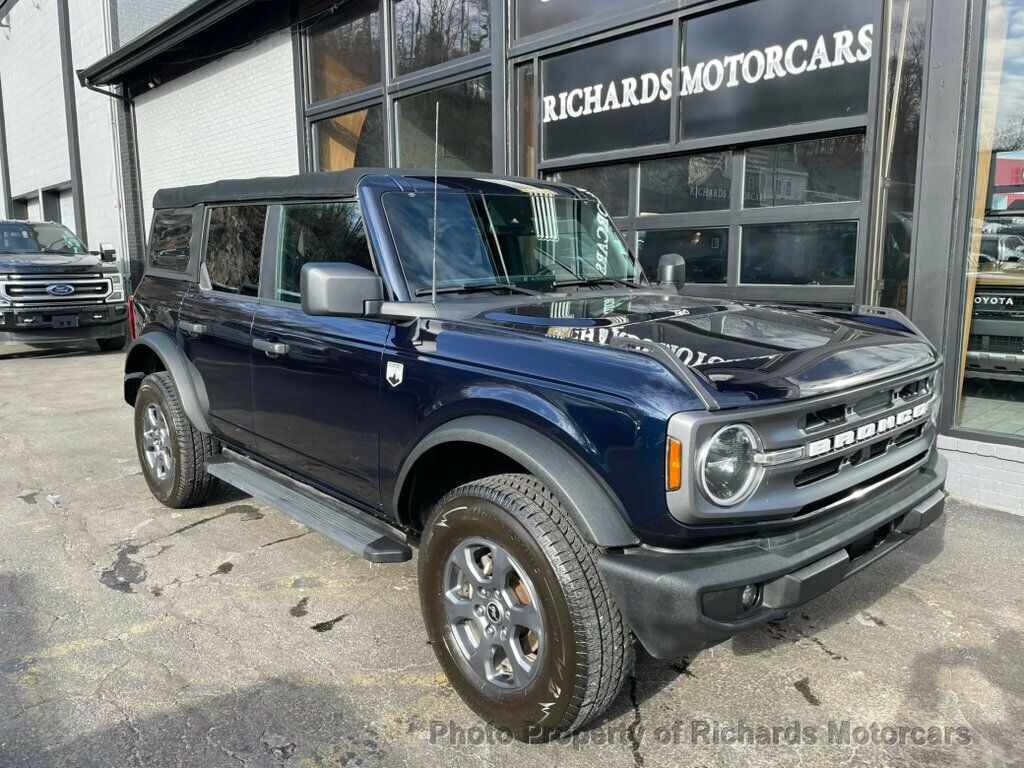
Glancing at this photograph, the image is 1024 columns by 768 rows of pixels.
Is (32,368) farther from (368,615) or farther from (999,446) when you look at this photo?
(999,446)

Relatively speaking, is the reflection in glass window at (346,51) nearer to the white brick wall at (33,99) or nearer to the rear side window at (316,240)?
the rear side window at (316,240)

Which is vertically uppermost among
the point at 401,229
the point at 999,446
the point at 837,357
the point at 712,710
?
the point at 401,229

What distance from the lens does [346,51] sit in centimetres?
1020

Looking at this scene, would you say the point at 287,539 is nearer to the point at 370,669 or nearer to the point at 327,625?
the point at 327,625

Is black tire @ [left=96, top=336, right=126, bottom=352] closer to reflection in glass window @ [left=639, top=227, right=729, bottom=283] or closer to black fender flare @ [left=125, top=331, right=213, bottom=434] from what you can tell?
black fender flare @ [left=125, top=331, right=213, bottom=434]

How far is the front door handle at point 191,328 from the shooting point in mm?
4191

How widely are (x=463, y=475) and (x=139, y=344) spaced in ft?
9.40

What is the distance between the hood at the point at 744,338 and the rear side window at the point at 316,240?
2.39ft

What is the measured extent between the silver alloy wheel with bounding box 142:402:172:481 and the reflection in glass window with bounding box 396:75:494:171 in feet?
13.6

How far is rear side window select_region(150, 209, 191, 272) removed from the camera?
15.2ft

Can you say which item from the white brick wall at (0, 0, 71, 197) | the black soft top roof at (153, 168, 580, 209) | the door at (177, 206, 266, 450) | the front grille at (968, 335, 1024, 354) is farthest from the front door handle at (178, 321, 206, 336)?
the white brick wall at (0, 0, 71, 197)

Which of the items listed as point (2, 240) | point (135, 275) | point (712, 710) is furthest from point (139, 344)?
point (135, 275)

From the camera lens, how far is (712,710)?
107 inches

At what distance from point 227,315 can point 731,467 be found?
281cm
